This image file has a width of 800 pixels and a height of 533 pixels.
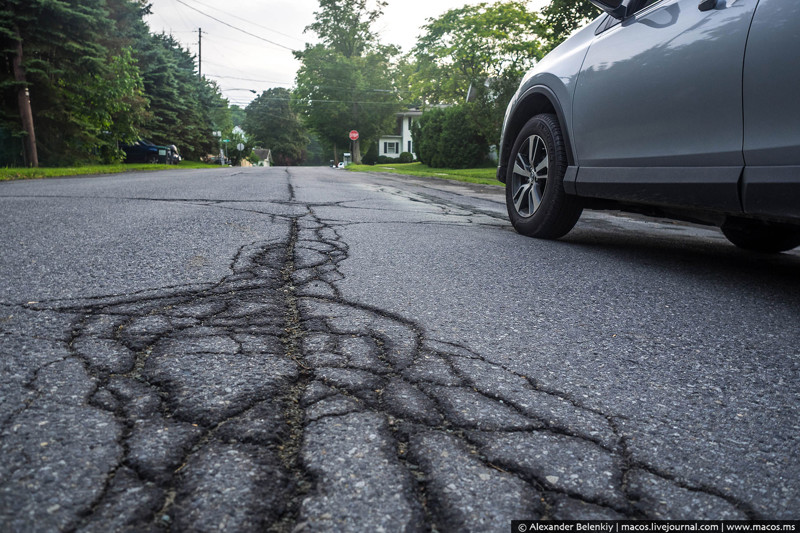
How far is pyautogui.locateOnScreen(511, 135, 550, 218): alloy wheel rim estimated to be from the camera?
430cm

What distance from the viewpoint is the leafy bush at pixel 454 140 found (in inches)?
1031

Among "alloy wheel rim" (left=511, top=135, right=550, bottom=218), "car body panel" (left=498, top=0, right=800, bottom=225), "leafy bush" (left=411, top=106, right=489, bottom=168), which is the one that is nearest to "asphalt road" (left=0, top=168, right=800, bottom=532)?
"car body panel" (left=498, top=0, right=800, bottom=225)

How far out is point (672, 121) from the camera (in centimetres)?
303

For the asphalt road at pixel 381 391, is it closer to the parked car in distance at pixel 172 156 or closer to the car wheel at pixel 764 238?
the car wheel at pixel 764 238

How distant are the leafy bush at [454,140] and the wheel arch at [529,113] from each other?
2095cm

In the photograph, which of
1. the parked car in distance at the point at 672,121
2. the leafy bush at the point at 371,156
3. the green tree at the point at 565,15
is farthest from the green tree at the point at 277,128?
the parked car in distance at the point at 672,121

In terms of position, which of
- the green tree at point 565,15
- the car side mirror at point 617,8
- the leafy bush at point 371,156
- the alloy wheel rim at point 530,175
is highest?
the green tree at point 565,15

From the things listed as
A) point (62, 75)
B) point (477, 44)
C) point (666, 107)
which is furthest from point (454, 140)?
point (666, 107)

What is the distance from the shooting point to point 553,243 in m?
4.20

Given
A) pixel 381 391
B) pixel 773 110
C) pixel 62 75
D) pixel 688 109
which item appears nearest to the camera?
pixel 381 391

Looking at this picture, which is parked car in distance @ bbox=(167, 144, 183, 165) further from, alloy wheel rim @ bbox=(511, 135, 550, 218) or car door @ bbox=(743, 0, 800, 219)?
car door @ bbox=(743, 0, 800, 219)

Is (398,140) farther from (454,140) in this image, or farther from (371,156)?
(454,140)

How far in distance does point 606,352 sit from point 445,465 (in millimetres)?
1005

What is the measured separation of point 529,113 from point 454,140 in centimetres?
2240
